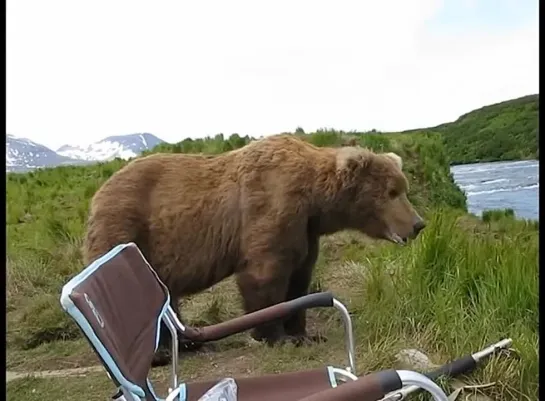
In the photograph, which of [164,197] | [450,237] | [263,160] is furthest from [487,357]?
[164,197]

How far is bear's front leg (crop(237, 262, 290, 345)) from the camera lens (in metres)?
3.14

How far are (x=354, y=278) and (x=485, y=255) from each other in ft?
3.01

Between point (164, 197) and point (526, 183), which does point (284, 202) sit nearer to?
point (164, 197)

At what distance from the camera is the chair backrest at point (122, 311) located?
4.72 ft

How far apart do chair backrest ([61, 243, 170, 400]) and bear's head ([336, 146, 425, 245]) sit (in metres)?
1.37

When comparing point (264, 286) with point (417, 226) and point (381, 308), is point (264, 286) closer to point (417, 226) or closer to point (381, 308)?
point (381, 308)

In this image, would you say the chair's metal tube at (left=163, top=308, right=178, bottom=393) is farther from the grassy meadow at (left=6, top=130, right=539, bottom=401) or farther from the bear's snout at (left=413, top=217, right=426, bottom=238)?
the bear's snout at (left=413, top=217, right=426, bottom=238)

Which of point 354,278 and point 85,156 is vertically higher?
point 85,156

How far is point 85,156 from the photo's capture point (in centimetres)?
532

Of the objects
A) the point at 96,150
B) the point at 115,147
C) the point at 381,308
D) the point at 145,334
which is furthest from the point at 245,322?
the point at 96,150

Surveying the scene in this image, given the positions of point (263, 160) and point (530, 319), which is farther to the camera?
point (263, 160)

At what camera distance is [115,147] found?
5184 mm

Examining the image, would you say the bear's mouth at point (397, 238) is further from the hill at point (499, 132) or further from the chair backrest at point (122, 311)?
the chair backrest at point (122, 311)

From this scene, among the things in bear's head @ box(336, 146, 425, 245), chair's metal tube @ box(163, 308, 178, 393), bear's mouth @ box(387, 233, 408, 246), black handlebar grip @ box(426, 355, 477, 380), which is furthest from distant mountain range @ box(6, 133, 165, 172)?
black handlebar grip @ box(426, 355, 477, 380)
